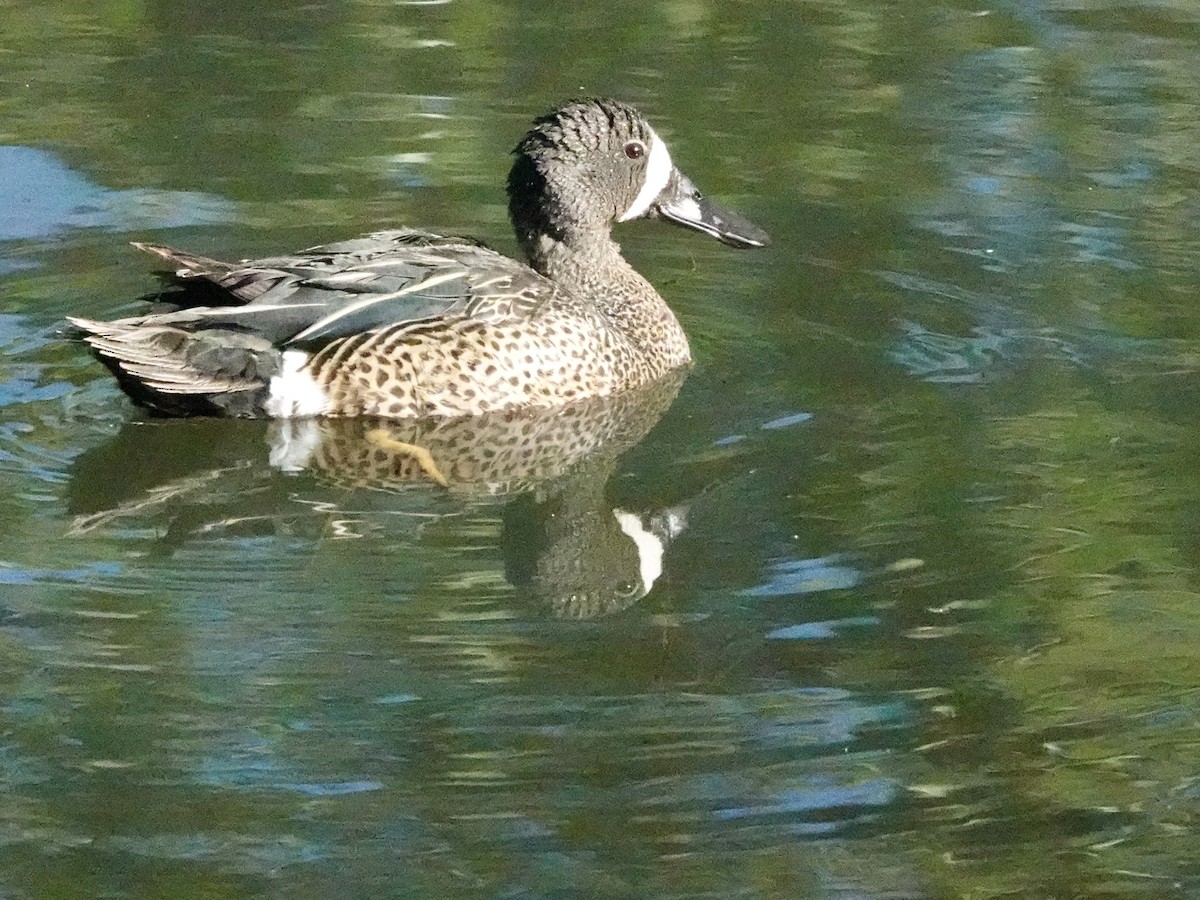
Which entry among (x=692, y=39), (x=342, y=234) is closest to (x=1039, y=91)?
(x=692, y=39)

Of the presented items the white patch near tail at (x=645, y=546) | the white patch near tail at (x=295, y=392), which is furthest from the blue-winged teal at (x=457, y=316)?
the white patch near tail at (x=645, y=546)

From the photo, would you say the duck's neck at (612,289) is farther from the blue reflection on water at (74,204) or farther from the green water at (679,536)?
the blue reflection on water at (74,204)

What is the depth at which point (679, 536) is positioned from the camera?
21.4ft

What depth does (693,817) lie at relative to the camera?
498 centimetres

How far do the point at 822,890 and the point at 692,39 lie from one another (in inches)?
300

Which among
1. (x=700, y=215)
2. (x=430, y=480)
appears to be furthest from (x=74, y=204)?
(x=430, y=480)

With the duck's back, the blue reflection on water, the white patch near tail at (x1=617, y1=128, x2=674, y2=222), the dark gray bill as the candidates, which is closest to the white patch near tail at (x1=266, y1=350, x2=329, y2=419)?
the duck's back

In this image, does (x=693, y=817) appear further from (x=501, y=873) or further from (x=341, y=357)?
(x=341, y=357)

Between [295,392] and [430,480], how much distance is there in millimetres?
745

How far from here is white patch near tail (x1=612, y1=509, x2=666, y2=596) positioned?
6.29m

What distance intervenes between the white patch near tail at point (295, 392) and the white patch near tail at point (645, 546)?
132cm

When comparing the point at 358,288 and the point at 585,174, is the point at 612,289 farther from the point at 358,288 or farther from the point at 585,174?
the point at 358,288

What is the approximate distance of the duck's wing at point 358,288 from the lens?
24.5ft

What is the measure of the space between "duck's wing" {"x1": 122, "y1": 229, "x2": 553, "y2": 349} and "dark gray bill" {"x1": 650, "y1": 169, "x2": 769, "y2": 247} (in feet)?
2.60
